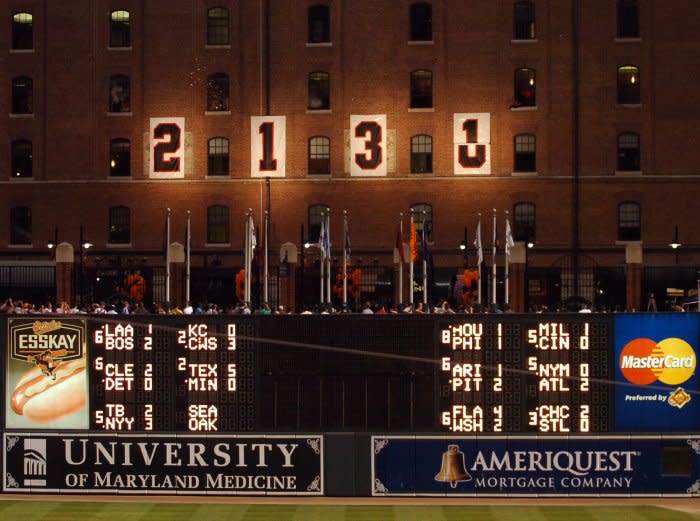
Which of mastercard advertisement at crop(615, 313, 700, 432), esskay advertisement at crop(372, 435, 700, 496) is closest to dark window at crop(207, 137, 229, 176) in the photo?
esskay advertisement at crop(372, 435, 700, 496)

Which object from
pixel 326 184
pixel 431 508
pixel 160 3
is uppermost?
pixel 160 3

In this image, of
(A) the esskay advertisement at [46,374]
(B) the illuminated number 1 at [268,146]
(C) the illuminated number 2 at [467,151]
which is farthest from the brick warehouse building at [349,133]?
(A) the esskay advertisement at [46,374]

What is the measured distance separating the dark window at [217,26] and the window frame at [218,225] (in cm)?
767

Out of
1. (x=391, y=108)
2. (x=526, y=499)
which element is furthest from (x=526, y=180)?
(x=526, y=499)

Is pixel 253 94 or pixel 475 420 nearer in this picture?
pixel 475 420

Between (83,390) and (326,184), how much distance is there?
39078mm

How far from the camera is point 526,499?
81.1ft

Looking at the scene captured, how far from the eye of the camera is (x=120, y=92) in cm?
6344

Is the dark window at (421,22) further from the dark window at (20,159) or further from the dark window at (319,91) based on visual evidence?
the dark window at (20,159)

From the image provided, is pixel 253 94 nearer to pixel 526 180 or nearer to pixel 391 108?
pixel 391 108

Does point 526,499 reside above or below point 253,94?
below

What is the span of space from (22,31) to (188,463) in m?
43.8

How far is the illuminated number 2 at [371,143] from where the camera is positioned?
59.3m

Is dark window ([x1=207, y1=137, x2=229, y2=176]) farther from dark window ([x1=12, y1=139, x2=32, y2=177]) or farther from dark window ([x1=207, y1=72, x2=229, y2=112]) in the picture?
dark window ([x1=12, y1=139, x2=32, y2=177])
